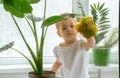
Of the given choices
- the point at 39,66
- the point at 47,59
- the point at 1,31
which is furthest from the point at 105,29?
the point at 1,31

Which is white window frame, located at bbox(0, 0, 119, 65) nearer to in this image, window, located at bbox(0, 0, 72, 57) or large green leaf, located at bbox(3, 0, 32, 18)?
window, located at bbox(0, 0, 72, 57)

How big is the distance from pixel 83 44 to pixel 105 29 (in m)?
0.34

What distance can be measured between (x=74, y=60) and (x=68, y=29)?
0.17m

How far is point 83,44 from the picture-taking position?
1.28m

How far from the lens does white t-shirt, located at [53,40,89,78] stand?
1.26 m

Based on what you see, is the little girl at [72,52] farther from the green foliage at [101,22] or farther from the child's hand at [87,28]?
the green foliage at [101,22]

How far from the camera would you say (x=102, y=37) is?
1513 millimetres


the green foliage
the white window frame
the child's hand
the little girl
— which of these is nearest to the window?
the white window frame

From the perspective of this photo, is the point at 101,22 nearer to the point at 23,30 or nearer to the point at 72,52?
the point at 72,52

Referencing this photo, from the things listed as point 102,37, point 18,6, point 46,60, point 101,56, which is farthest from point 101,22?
point 18,6

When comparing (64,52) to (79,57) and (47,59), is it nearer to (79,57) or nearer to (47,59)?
(79,57)

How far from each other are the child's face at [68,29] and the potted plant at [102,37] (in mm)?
261

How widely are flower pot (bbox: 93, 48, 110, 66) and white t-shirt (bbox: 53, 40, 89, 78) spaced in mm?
243

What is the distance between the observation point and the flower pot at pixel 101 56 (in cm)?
151
